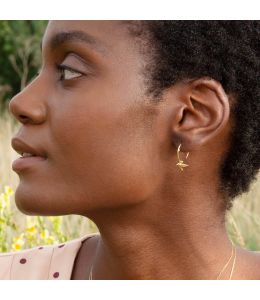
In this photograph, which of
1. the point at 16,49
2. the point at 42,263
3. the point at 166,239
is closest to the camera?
the point at 166,239

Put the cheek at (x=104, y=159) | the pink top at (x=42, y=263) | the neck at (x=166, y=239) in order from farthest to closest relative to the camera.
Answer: the pink top at (x=42, y=263) → the neck at (x=166, y=239) → the cheek at (x=104, y=159)

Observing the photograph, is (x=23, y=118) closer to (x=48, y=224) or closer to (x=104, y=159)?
(x=104, y=159)

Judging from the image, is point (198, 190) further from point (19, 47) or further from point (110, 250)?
point (19, 47)

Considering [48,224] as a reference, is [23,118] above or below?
above

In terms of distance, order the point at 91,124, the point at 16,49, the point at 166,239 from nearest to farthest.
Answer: the point at 91,124, the point at 166,239, the point at 16,49

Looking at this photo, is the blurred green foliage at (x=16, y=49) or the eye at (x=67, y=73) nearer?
the eye at (x=67, y=73)

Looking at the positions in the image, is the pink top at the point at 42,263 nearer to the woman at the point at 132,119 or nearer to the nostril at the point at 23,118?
the woman at the point at 132,119

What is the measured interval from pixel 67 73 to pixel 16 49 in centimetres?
1085

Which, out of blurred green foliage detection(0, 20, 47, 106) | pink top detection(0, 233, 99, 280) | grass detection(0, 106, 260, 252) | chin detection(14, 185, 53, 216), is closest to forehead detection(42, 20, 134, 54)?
chin detection(14, 185, 53, 216)

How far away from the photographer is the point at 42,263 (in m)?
2.78

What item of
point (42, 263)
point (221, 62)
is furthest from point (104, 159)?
point (42, 263)

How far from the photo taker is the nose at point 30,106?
2373 mm

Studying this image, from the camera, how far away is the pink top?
8.97ft

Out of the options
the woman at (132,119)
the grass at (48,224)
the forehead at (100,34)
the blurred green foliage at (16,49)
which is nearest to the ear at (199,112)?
the woman at (132,119)
